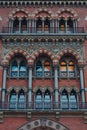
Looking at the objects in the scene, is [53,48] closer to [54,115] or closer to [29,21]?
[29,21]

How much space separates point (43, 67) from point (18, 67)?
2.02 meters

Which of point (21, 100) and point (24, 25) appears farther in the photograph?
A: point (24, 25)

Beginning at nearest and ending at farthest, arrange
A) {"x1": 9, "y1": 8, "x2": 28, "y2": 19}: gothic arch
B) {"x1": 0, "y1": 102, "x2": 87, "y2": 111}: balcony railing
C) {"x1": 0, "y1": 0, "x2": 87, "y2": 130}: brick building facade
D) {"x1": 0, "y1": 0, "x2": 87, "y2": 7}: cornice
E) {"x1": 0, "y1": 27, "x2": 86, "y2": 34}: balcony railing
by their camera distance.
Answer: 1. {"x1": 0, "y1": 0, "x2": 87, "y2": 130}: brick building facade
2. {"x1": 0, "y1": 102, "x2": 87, "y2": 111}: balcony railing
3. {"x1": 0, "y1": 27, "x2": 86, "y2": 34}: balcony railing
4. {"x1": 9, "y1": 8, "x2": 28, "y2": 19}: gothic arch
5. {"x1": 0, "y1": 0, "x2": 87, "y2": 7}: cornice

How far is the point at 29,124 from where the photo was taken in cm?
2469

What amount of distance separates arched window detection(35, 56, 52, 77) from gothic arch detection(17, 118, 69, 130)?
4.25 m

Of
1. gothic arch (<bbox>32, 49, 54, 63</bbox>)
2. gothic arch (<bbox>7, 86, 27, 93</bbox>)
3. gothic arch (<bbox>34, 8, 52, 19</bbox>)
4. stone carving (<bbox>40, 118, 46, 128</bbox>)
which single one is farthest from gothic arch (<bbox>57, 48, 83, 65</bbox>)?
stone carving (<bbox>40, 118, 46, 128</bbox>)

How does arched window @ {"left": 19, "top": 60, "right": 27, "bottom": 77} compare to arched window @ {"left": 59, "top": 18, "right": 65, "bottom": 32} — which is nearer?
arched window @ {"left": 19, "top": 60, "right": 27, "bottom": 77}

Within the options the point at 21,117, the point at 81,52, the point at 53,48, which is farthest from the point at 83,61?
the point at 21,117

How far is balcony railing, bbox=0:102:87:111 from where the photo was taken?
25.5 meters

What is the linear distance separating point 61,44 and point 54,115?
6525mm

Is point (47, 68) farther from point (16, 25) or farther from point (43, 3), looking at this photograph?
point (43, 3)

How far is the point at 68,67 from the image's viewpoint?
28.2 meters

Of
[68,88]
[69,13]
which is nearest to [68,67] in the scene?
[68,88]

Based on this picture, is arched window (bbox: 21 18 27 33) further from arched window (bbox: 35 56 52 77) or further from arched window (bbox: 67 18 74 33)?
arched window (bbox: 67 18 74 33)
